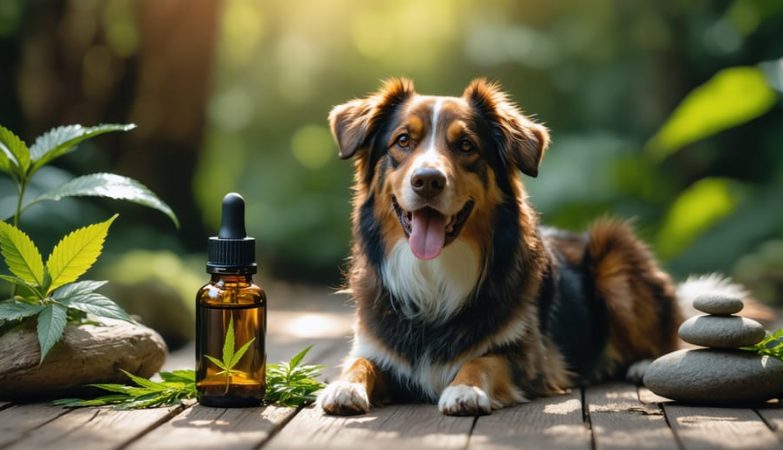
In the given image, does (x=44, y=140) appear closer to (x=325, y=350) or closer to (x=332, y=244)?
(x=325, y=350)

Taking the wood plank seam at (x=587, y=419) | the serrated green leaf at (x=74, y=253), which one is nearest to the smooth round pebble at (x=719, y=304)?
the wood plank seam at (x=587, y=419)

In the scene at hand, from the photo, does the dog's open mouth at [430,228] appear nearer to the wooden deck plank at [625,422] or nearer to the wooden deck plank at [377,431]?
the wooden deck plank at [377,431]

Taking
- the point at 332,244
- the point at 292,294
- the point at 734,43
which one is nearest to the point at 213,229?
the point at 292,294

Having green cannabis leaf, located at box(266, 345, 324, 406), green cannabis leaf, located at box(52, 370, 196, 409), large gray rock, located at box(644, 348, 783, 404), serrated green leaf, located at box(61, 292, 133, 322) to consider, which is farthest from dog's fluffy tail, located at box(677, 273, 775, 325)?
serrated green leaf, located at box(61, 292, 133, 322)

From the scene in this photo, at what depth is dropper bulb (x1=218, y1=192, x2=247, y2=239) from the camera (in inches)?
139

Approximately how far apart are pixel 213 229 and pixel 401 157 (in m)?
5.70

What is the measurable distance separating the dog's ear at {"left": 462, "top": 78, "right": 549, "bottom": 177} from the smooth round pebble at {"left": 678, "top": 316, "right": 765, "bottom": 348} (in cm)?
85

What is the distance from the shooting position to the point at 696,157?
10250 mm

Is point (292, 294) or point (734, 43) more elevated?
point (734, 43)

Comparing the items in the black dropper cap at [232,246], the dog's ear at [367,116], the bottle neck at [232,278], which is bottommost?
the bottle neck at [232,278]

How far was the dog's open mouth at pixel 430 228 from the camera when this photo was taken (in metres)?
3.75

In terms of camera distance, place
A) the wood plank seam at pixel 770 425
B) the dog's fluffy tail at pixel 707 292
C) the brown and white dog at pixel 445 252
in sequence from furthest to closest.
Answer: the dog's fluffy tail at pixel 707 292 < the brown and white dog at pixel 445 252 < the wood plank seam at pixel 770 425

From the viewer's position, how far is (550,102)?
12.1 m

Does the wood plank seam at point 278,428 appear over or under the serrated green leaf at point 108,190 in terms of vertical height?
under
